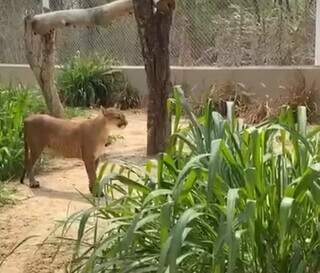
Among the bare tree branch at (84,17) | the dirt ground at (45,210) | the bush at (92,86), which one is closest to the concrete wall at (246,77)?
the bush at (92,86)

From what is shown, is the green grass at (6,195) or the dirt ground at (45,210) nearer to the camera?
the dirt ground at (45,210)

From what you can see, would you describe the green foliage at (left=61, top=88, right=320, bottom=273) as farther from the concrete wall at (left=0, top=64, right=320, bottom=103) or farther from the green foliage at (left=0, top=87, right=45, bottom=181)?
the concrete wall at (left=0, top=64, right=320, bottom=103)

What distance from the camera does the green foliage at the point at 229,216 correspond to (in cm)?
284

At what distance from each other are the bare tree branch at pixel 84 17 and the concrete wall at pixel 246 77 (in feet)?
3.72

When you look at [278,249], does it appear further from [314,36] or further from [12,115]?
[314,36]

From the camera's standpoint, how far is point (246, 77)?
1095 cm

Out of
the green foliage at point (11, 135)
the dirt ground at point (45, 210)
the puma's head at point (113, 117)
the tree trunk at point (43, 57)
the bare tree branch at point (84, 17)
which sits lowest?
the dirt ground at point (45, 210)

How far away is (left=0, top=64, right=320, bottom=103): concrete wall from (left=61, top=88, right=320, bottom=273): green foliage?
6508 millimetres

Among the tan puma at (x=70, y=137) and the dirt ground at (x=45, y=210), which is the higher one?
the tan puma at (x=70, y=137)

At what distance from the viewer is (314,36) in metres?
10.7

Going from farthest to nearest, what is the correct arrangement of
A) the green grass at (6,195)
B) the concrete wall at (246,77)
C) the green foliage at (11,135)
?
1. the concrete wall at (246,77)
2. the green foliage at (11,135)
3. the green grass at (6,195)

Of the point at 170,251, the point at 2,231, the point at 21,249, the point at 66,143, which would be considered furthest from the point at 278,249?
the point at 66,143

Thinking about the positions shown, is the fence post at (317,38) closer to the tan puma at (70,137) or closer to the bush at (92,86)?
the bush at (92,86)

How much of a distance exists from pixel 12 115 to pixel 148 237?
4.17 m
